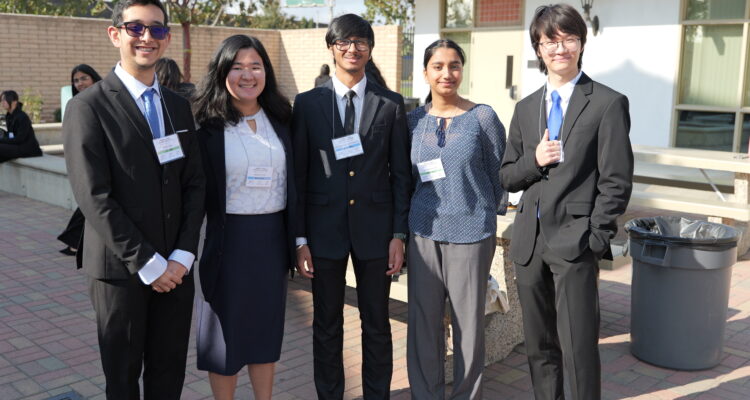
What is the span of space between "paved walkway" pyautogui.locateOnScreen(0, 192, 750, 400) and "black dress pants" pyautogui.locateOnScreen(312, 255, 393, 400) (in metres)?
0.44

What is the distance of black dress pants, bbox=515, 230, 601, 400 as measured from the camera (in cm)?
303

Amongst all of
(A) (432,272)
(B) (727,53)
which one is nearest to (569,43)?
(A) (432,272)

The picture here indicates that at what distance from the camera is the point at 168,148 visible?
2.78 m

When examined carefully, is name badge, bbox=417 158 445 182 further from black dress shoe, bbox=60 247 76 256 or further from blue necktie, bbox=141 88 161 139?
black dress shoe, bbox=60 247 76 256

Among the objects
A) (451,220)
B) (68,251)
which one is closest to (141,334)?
(451,220)

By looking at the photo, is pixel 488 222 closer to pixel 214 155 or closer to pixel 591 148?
pixel 591 148

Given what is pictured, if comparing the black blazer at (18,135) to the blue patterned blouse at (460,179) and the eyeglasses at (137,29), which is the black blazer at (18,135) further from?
the blue patterned blouse at (460,179)

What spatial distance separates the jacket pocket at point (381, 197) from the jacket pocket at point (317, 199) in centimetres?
23

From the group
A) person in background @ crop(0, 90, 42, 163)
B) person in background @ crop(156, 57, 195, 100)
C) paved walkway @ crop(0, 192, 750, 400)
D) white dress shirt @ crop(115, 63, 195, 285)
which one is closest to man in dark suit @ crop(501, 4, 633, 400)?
paved walkway @ crop(0, 192, 750, 400)

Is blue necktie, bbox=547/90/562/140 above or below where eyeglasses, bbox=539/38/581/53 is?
below

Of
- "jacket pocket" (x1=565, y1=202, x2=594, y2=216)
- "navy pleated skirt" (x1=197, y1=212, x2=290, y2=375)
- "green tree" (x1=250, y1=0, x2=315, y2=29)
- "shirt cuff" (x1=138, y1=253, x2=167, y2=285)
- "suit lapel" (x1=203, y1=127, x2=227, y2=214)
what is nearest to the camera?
"shirt cuff" (x1=138, y1=253, x2=167, y2=285)

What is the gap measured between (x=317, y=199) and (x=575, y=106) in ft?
4.16

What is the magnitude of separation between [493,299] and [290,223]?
1.56 meters

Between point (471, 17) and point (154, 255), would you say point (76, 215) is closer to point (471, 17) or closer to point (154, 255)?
point (154, 255)
